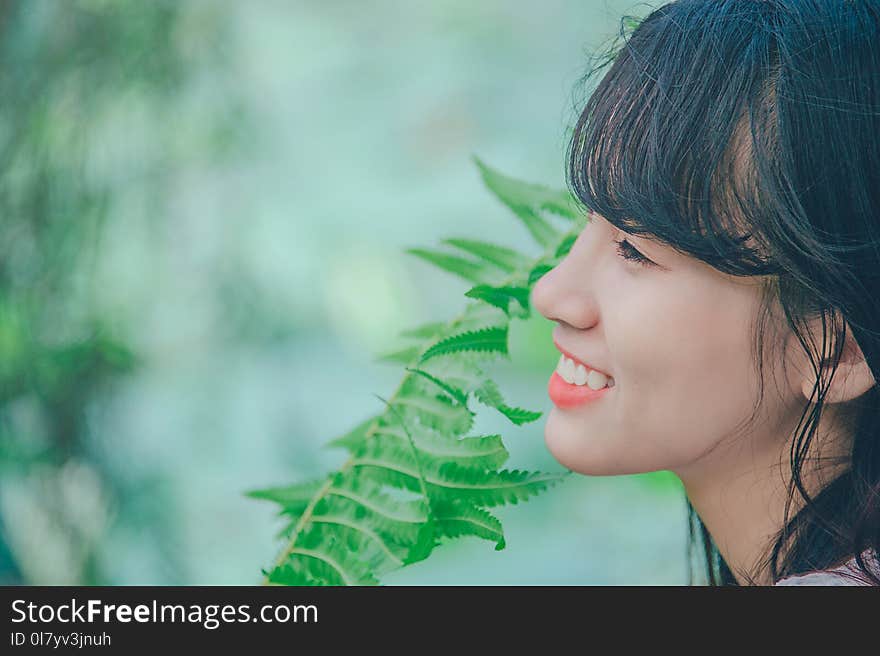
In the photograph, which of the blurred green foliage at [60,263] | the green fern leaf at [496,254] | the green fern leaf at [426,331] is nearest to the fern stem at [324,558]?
the green fern leaf at [426,331]

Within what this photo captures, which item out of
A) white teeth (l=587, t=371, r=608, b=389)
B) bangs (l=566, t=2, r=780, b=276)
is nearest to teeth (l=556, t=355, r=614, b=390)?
white teeth (l=587, t=371, r=608, b=389)

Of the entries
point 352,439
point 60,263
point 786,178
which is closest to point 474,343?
point 352,439

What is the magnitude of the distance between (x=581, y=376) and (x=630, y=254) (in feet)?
0.32

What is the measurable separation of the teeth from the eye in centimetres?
9

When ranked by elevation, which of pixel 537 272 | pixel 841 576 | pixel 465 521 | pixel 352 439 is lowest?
pixel 841 576

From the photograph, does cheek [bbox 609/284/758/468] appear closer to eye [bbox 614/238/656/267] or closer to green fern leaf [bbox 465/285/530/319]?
eye [bbox 614/238/656/267]

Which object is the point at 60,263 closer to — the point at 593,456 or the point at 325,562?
the point at 325,562

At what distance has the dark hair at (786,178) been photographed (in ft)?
1.95

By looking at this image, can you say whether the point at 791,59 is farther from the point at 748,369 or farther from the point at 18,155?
the point at 18,155

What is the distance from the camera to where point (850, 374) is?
628 millimetres

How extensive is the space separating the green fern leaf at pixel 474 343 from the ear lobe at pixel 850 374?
0.80 feet

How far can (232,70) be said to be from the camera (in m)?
1.96

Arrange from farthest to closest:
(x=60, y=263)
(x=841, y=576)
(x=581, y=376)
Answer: (x=60, y=263) → (x=581, y=376) → (x=841, y=576)

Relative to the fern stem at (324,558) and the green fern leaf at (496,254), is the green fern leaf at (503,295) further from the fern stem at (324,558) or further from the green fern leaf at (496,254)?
the fern stem at (324,558)
